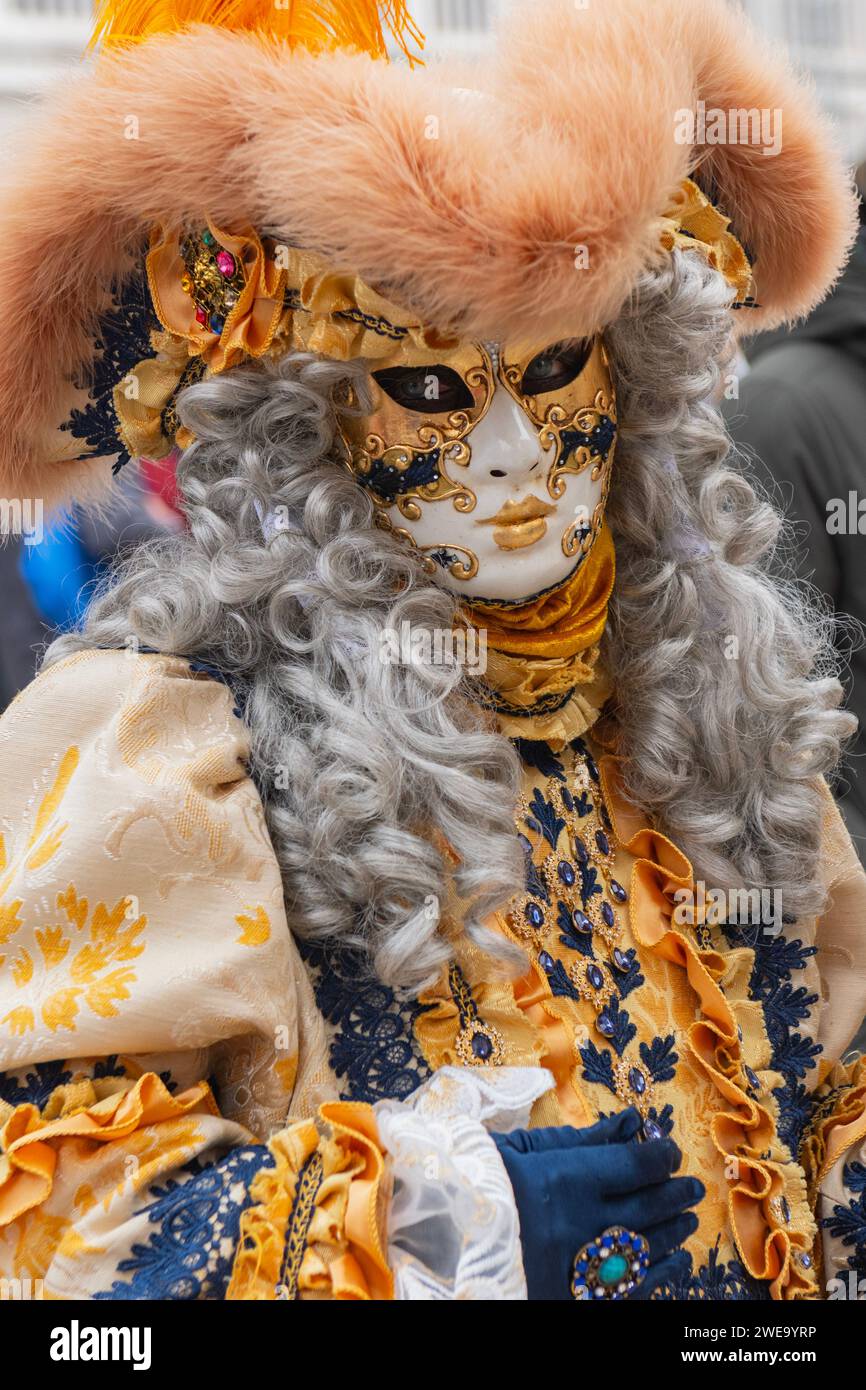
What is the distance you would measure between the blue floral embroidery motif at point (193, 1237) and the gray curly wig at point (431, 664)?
273 mm

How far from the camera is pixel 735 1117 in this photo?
174 cm

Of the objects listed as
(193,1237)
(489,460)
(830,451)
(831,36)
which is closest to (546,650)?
(489,460)

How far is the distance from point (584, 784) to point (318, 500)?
54 cm

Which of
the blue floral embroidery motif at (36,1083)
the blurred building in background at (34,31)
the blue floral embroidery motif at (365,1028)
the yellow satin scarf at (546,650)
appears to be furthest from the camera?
the blurred building in background at (34,31)

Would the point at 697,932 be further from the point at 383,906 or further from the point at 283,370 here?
the point at 283,370

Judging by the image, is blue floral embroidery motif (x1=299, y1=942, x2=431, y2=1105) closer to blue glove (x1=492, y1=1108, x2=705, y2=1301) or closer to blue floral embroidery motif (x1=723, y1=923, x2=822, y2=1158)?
blue glove (x1=492, y1=1108, x2=705, y2=1301)

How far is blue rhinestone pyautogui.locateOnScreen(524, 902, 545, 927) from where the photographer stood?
1740 millimetres

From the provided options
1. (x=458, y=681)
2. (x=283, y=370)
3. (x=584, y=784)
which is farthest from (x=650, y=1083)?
(x=283, y=370)

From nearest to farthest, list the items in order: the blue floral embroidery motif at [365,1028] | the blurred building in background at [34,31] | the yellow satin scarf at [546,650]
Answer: the blue floral embroidery motif at [365,1028] < the yellow satin scarf at [546,650] < the blurred building in background at [34,31]

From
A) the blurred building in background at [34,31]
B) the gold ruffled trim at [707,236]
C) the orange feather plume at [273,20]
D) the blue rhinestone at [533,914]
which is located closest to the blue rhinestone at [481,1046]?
the blue rhinestone at [533,914]

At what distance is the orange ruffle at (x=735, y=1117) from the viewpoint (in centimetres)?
171

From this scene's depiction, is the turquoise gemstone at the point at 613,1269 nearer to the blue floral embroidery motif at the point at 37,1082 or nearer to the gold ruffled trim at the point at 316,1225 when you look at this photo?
the gold ruffled trim at the point at 316,1225
